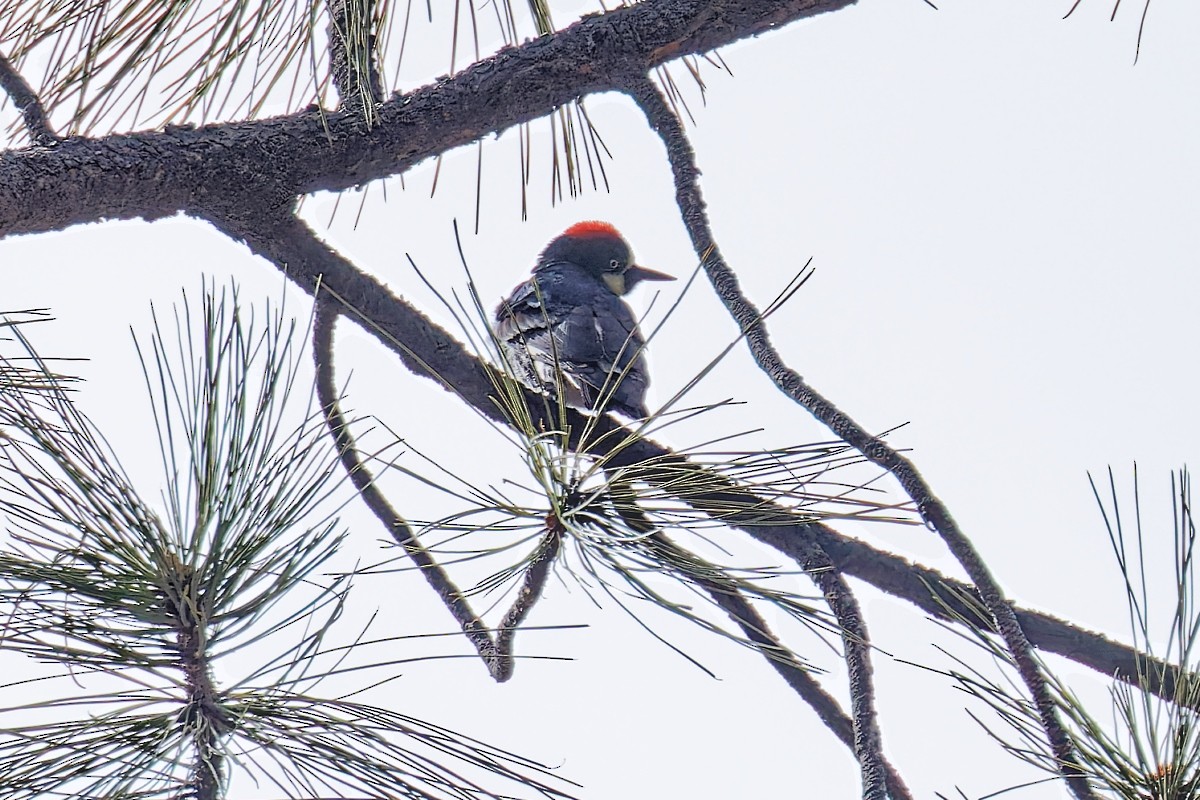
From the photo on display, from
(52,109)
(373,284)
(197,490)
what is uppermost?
(52,109)

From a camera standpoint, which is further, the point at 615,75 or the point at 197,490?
the point at 615,75

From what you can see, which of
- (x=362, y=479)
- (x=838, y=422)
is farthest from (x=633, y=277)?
(x=838, y=422)

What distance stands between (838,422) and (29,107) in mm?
618

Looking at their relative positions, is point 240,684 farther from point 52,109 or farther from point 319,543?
point 52,109

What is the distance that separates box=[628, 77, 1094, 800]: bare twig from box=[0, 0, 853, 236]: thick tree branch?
46mm

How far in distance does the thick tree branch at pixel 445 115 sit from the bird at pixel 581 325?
15 cm

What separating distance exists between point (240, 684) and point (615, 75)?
557 millimetres

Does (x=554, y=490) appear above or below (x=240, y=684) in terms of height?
above

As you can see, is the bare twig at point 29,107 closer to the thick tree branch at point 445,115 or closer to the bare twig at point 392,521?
the thick tree branch at point 445,115

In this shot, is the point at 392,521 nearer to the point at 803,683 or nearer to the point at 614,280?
the point at 803,683

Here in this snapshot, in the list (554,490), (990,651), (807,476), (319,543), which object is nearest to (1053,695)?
(990,651)

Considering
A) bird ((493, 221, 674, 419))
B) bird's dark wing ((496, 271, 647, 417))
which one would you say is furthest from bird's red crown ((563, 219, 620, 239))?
bird's dark wing ((496, 271, 647, 417))

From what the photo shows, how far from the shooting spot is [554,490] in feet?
2.73

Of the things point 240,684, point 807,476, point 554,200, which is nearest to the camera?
point 240,684
